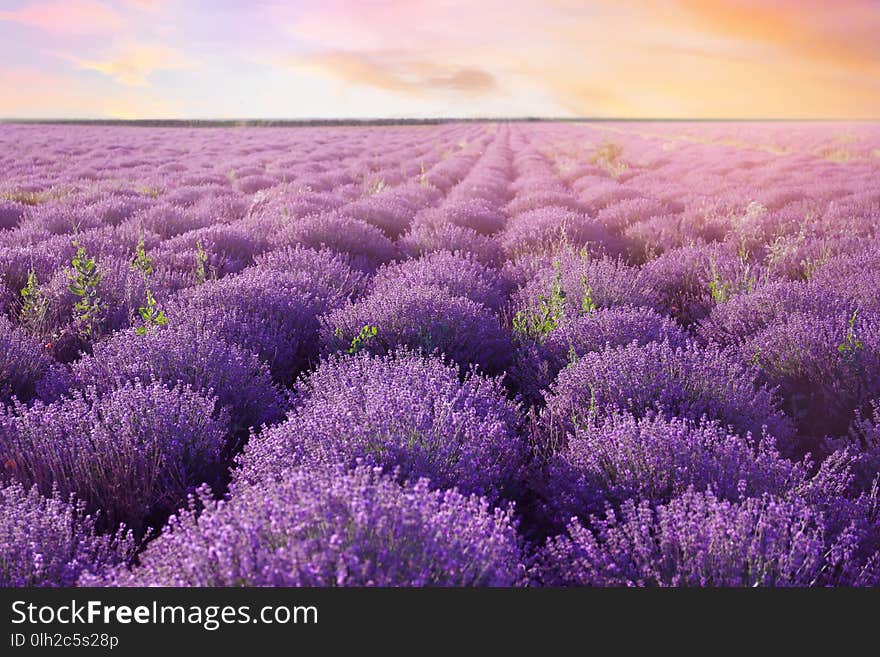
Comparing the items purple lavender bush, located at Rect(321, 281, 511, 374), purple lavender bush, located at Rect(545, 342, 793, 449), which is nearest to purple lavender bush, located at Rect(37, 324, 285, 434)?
purple lavender bush, located at Rect(321, 281, 511, 374)

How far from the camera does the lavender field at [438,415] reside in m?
1.41

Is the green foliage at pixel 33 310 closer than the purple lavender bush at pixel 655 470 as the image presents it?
No

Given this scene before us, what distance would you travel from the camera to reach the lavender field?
4.62ft

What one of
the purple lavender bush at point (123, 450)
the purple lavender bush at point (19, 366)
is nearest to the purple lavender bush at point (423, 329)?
the purple lavender bush at point (123, 450)

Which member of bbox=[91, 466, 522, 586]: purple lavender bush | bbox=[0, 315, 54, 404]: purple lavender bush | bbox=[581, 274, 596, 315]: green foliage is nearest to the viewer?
bbox=[91, 466, 522, 586]: purple lavender bush

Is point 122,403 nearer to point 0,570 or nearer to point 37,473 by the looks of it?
point 37,473

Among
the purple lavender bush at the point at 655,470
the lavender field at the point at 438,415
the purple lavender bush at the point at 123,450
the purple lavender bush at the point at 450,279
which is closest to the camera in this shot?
the lavender field at the point at 438,415

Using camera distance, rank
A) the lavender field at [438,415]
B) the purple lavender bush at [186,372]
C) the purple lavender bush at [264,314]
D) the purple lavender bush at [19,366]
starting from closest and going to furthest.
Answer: the lavender field at [438,415] → the purple lavender bush at [186,372] → the purple lavender bush at [19,366] → the purple lavender bush at [264,314]

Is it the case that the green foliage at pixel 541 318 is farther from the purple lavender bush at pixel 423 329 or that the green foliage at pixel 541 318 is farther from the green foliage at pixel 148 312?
the green foliage at pixel 148 312

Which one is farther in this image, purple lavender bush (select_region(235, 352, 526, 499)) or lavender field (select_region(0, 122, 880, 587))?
purple lavender bush (select_region(235, 352, 526, 499))

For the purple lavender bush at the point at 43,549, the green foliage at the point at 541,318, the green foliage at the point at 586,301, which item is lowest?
the purple lavender bush at the point at 43,549

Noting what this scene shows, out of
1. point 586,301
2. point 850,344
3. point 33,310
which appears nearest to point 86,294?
point 33,310

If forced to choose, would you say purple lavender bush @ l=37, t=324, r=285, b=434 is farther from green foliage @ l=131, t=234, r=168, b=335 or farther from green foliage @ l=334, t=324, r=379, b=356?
green foliage @ l=334, t=324, r=379, b=356

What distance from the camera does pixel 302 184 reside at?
9.85m
